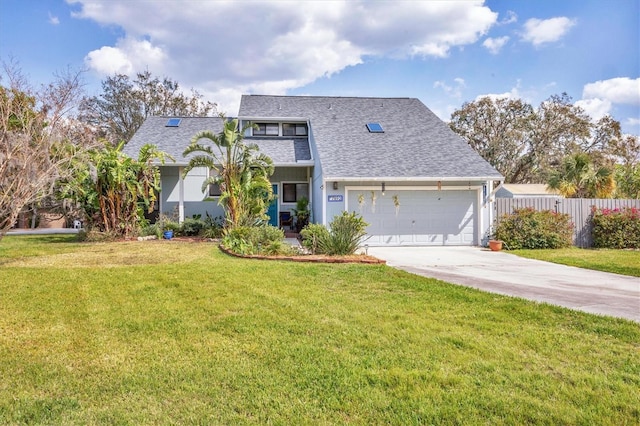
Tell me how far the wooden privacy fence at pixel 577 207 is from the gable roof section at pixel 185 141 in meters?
8.31

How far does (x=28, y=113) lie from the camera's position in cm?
835

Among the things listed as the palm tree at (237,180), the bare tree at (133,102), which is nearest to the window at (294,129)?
the palm tree at (237,180)

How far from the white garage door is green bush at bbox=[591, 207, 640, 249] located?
423 centimetres

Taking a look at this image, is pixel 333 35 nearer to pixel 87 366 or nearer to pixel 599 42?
pixel 599 42

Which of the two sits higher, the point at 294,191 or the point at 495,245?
the point at 294,191

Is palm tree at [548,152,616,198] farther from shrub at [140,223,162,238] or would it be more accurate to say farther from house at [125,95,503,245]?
shrub at [140,223,162,238]

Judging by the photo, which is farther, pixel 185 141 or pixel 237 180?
pixel 185 141

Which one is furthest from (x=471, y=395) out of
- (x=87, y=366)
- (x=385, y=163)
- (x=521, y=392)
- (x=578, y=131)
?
(x=578, y=131)

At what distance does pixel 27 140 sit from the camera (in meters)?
7.49

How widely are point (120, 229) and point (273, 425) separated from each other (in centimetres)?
1270

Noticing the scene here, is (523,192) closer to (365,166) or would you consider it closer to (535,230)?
(535,230)

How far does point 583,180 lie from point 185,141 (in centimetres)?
2002

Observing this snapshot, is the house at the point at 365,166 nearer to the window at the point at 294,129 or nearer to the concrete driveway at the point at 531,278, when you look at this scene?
the window at the point at 294,129

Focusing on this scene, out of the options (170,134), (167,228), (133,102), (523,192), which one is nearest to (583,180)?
(523,192)
